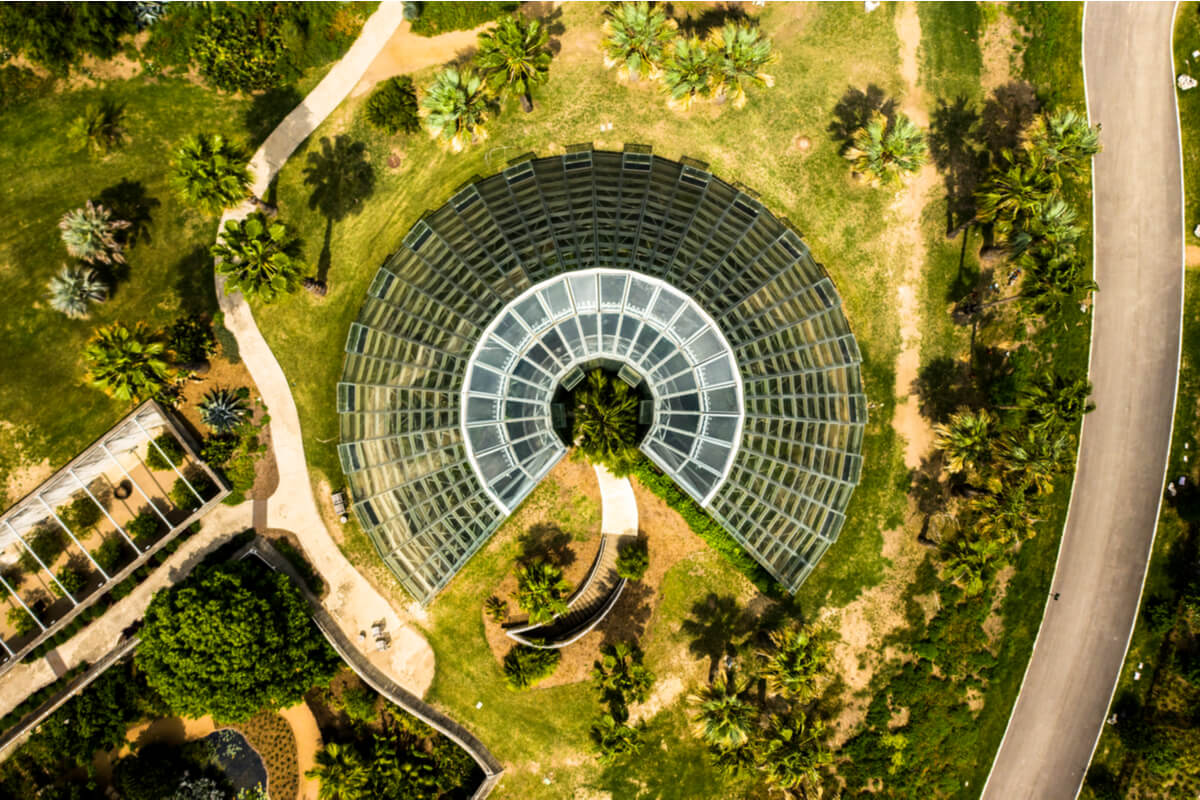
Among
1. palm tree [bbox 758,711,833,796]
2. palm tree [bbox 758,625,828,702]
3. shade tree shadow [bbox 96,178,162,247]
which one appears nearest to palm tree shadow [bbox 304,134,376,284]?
shade tree shadow [bbox 96,178,162,247]

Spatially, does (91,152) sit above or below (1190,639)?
above

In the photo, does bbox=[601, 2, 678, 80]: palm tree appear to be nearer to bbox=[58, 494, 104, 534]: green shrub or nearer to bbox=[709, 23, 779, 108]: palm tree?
bbox=[709, 23, 779, 108]: palm tree

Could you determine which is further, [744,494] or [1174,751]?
[1174,751]

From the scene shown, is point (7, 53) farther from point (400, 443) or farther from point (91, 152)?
point (400, 443)

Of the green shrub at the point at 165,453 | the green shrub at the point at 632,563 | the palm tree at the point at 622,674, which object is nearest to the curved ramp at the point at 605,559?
the green shrub at the point at 632,563

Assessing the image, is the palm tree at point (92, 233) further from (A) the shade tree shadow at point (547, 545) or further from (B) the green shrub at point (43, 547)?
(A) the shade tree shadow at point (547, 545)

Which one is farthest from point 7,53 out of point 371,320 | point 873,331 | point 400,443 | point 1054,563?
point 1054,563

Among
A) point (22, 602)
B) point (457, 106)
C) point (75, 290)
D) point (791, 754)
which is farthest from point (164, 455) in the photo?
point (791, 754)
